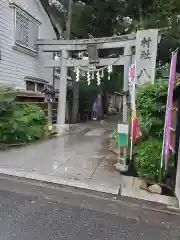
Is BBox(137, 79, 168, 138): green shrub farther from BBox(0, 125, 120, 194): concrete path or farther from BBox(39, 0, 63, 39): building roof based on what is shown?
BBox(39, 0, 63, 39): building roof

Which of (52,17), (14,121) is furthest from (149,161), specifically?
(52,17)

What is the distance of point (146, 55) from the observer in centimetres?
970

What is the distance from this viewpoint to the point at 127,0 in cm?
1642

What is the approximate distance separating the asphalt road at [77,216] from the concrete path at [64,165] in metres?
0.40

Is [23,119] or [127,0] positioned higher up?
[127,0]

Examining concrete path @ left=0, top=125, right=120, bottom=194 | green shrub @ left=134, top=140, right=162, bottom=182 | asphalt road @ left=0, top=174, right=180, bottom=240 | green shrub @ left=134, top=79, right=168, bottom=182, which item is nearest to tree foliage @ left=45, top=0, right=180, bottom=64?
concrete path @ left=0, top=125, right=120, bottom=194

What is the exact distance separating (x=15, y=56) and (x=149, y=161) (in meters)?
8.92

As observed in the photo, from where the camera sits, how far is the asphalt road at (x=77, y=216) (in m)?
3.34

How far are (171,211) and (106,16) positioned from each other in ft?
49.7

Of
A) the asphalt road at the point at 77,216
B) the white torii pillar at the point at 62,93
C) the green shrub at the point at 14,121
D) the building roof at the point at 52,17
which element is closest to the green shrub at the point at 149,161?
the asphalt road at the point at 77,216

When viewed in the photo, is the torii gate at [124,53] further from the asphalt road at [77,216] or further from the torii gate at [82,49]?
the asphalt road at [77,216]

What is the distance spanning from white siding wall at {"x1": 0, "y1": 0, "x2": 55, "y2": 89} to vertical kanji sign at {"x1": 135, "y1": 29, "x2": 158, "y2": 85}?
5566mm

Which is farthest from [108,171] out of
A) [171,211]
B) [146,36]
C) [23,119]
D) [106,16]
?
[106,16]

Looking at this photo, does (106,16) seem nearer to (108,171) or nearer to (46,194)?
(108,171)
